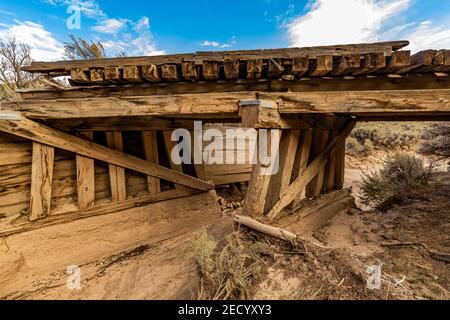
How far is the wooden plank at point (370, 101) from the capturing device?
2408 millimetres

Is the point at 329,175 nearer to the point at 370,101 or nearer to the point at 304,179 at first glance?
the point at 304,179

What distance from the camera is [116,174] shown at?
3998mm

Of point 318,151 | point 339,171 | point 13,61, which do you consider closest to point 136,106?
point 318,151

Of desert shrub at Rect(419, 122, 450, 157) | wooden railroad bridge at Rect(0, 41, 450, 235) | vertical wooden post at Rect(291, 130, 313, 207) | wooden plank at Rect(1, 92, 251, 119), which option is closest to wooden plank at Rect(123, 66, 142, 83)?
wooden railroad bridge at Rect(0, 41, 450, 235)

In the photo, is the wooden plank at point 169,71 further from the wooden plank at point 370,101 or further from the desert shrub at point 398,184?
the desert shrub at point 398,184

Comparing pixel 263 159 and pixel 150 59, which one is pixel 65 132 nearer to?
pixel 150 59

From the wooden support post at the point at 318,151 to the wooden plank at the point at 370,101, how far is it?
1.73 m

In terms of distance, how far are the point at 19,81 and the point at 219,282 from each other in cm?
1311

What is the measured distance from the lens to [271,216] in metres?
2.98

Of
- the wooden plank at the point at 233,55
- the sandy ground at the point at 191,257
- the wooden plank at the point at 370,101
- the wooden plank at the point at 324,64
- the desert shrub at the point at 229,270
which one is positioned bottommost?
the sandy ground at the point at 191,257

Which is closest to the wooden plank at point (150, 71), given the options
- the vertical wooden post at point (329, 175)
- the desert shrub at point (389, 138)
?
the vertical wooden post at point (329, 175)

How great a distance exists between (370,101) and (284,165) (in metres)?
1.27

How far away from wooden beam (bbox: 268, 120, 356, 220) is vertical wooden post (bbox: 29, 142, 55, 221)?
10.6 feet
